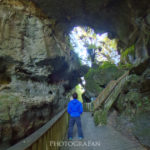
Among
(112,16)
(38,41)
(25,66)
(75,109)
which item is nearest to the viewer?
(75,109)

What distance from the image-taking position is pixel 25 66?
797cm

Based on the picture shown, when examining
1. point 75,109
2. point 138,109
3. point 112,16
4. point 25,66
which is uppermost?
point 112,16

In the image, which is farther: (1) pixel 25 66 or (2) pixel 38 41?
(2) pixel 38 41

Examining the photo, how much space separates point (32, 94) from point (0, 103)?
2.14 m

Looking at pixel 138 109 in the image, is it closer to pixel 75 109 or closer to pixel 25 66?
pixel 75 109

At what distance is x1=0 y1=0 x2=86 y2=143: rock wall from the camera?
6.48 m

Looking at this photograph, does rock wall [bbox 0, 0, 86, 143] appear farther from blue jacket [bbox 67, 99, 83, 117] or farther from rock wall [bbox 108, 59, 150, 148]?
rock wall [bbox 108, 59, 150, 148]

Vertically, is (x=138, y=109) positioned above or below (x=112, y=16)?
below

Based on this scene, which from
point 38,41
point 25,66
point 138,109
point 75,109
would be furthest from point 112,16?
point 75,109

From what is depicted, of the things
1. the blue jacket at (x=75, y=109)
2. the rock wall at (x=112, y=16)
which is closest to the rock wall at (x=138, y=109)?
the blue jacket at (x=75, y=109)

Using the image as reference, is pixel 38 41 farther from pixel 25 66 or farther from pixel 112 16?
pixel 112 16

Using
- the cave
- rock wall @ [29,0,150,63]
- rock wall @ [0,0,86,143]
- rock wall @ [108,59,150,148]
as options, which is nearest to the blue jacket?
rock wall @ [108,59,150,148]

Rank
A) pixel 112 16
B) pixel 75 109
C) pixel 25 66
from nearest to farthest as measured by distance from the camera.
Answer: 1. pixel 75 109
2. pixel 25 66
3. pixel 112 16

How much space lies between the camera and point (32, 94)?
7.90 meters
